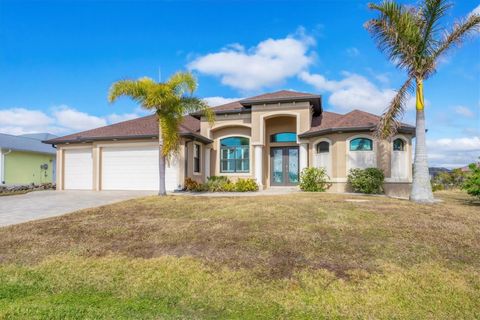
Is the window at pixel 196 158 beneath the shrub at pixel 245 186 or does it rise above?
above

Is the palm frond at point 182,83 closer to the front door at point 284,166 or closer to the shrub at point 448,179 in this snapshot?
the front door at point 284,166

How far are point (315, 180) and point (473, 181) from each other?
23.2 ft

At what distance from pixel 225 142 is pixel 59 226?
522 inches

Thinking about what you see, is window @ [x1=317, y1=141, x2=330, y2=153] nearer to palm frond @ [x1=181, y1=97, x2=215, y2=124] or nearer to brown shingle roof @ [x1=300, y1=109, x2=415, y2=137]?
brown shingle roof @ [x1=300, y1=109, x2=415, y2=137]

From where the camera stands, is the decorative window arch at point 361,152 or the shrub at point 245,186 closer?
the decorative window arch at point 361,152

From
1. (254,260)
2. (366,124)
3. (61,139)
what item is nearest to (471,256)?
(254,260)

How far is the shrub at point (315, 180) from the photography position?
55.5 ft

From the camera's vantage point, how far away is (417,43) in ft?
39.3

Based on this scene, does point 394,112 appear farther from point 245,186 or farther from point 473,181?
point 245,186

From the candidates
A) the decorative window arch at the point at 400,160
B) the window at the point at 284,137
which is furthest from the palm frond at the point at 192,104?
the decorative window arch at the point at 400,160

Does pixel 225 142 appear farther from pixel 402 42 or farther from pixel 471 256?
pixel 471 256

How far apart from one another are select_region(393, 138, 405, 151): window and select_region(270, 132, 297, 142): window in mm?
5957

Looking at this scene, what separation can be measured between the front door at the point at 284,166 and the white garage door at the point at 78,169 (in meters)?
12.2

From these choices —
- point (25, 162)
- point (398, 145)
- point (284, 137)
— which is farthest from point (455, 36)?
point (25, 162)
